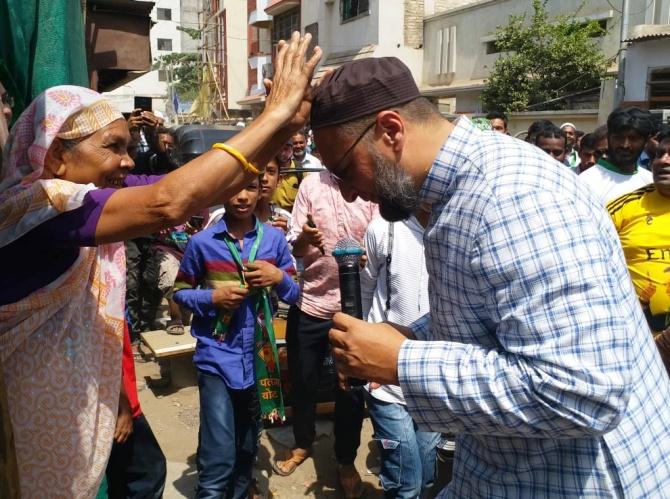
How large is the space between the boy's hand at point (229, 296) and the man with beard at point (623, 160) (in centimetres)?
282

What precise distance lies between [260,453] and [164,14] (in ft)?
177

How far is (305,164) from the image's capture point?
24.7 feet

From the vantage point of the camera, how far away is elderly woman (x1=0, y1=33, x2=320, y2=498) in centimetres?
171

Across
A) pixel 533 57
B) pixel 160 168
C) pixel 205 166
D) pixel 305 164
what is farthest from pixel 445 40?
pixel 205 166

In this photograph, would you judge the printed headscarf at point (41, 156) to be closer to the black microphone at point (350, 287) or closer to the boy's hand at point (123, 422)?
the black microphone at point (350, 287)

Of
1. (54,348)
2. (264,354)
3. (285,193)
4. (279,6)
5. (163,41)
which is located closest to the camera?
(54,348)

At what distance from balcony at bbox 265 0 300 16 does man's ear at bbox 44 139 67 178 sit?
30.0m

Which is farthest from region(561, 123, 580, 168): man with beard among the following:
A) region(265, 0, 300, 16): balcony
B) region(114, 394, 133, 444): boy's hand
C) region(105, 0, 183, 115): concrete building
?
region(105, 0, 183, 115): concrete building

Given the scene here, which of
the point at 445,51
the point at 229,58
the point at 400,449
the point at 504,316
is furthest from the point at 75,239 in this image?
the point at 229,58

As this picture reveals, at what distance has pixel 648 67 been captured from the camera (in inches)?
575

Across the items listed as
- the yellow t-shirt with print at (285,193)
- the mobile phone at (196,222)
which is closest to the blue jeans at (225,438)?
the mobile phone at (196,222)

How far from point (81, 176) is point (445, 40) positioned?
21929mm

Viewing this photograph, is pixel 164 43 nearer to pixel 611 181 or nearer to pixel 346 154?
pixel 611 181

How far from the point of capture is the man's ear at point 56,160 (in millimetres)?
1966
